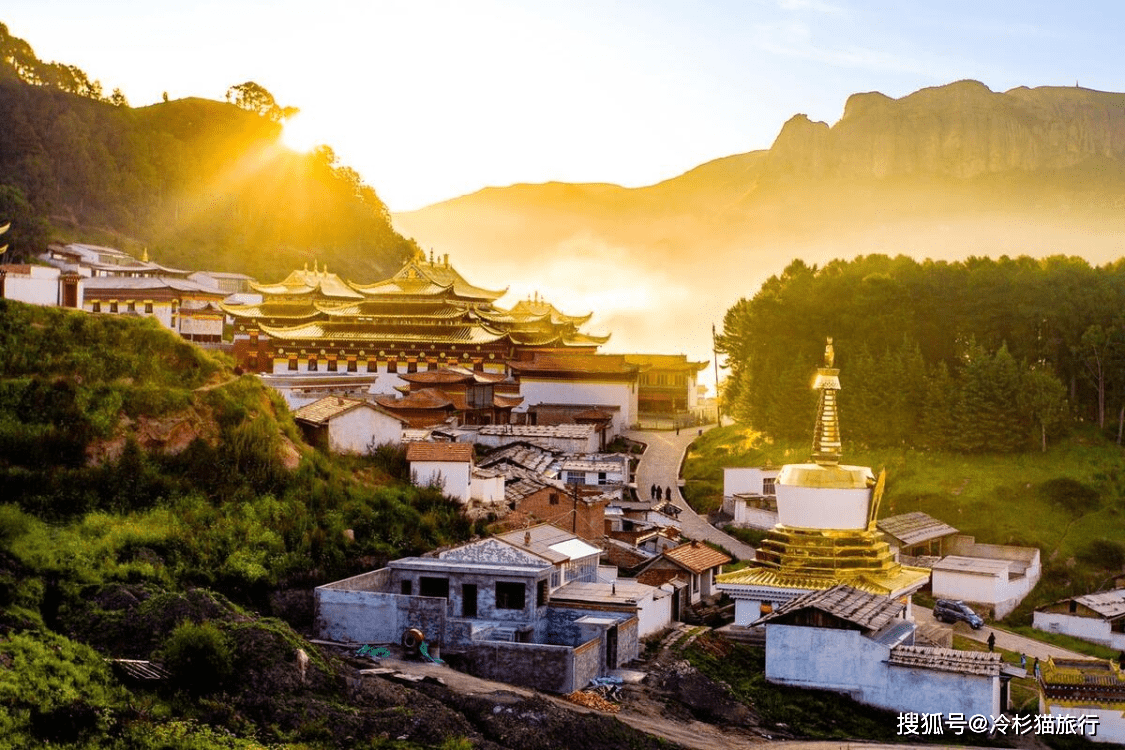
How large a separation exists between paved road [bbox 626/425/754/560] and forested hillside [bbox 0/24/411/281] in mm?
47794

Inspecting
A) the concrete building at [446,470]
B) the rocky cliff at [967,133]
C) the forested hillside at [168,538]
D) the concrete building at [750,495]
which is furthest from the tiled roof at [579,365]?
the rocky cliff at [967,133]

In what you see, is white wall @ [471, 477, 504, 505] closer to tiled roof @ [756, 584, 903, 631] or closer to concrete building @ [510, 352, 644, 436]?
tiled roof @ [756, 584, 903, 631]

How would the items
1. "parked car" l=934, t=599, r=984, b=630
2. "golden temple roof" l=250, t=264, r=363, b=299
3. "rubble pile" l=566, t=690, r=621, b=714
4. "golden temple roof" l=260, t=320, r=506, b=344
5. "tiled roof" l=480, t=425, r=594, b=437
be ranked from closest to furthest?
"rubble pile" l=566, t=690, r=621, b=714 → "parked car" l=934, t=599, r=984, b=630 → "tiled roof" l=480, t=425, r=594, b=437 → "golden temple roof" l=260, t=320, r=506, b=344 → "golden temple roof" l=250, t=264, r=363, b=299

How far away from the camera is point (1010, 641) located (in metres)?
35.5

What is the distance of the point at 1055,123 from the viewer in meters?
138

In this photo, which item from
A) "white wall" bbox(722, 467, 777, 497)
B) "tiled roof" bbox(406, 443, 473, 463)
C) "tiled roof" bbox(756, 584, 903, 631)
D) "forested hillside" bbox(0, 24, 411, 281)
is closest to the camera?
"tiled roof" bbox(756, 584, 903, 631)

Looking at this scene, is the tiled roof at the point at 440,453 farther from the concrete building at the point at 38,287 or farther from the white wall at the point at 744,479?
the white wall at the point at 744,479

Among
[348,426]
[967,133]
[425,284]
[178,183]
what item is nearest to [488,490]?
[348,426]

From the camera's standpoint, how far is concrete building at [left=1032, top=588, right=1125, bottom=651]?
37031 mm

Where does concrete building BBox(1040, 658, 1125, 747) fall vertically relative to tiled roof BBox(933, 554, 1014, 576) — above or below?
below

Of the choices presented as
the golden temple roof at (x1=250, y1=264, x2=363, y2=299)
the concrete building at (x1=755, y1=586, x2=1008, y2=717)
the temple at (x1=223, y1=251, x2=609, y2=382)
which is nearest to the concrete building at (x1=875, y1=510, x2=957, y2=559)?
the concrete building at (x1=755, y1=586, x2=1008, y2=717)

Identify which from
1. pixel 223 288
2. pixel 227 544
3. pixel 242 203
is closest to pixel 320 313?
pixel 223 288

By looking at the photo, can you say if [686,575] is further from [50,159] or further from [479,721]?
[50,159]

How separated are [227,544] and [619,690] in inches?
381
